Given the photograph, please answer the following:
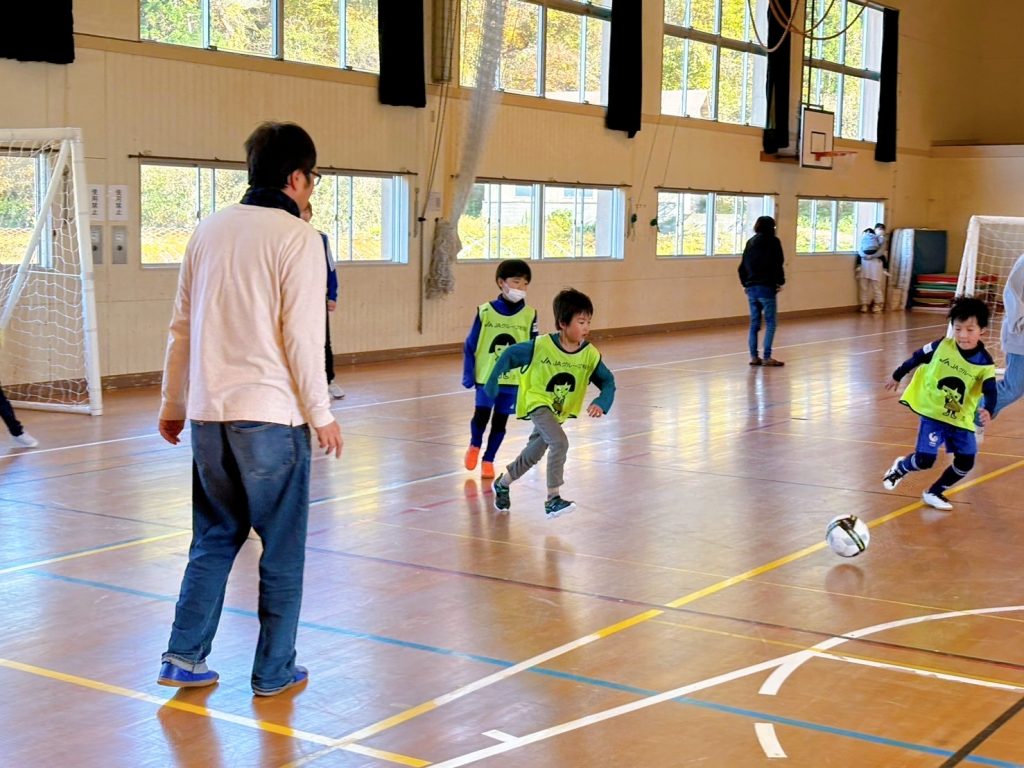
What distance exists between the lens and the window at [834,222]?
23875mm

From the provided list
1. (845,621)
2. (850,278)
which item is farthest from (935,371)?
(850,278)

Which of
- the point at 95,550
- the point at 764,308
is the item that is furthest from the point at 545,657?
the point at 764,308

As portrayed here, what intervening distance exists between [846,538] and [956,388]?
60.2 inches

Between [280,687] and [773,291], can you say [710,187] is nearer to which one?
[773,291]

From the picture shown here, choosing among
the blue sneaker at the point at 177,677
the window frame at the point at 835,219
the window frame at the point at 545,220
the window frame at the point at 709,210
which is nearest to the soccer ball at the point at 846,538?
the blue sneaker at the point at 177,677

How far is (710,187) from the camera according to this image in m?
20.9

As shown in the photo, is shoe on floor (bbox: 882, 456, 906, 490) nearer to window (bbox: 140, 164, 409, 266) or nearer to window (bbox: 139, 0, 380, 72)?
window (bbox: 140, 164, 409, 266)

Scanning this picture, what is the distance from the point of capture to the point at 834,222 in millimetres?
24828

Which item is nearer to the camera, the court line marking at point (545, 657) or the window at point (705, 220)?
the court line marking at point (545, 657)

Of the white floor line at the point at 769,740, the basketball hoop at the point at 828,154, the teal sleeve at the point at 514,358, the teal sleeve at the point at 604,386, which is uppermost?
the basketball hoop at the point at 828,154

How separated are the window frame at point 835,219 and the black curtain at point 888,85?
3.21ft

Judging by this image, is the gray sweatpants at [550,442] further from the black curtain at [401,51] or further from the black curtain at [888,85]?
the black curtain at [888,85]

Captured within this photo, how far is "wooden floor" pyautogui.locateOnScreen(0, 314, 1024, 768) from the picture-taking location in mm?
3904

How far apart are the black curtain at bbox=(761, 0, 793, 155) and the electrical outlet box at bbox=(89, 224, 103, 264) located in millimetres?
12912
